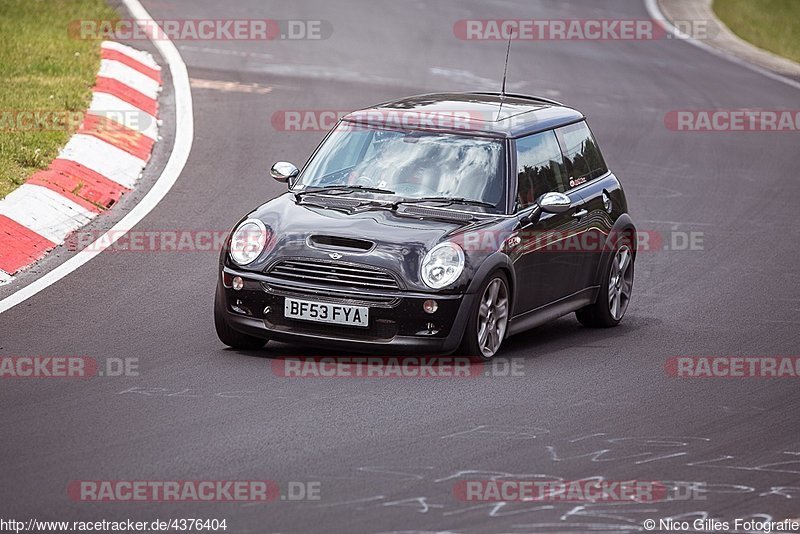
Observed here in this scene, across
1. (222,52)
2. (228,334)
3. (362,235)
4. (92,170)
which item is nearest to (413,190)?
(362,235)

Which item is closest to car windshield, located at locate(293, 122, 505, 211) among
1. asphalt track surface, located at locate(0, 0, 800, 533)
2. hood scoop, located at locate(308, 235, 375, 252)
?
hood scoop, located at locate(308, 235, 375, 252)

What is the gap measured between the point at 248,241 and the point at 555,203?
2.08 m

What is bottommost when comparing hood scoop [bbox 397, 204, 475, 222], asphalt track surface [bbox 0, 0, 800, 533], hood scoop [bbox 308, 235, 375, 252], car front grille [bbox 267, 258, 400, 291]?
asphalt track surface [bbox 0, 0, 800, 533]

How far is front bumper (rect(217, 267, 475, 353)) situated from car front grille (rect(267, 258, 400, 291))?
0.05 meters

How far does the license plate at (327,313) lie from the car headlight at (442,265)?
1.47ft

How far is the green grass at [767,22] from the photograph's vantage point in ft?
103

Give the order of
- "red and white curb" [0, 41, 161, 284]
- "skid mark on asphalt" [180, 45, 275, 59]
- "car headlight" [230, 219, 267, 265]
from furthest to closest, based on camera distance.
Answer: "skid mark on asphalt" [180, 45, 275, 59] → "red and white curb" [0, 41, 161, 284] → "car headlight" [230, 219, 267, 265]

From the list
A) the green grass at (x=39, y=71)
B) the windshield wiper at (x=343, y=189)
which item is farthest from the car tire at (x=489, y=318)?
the green grass at (x=39, y=71)

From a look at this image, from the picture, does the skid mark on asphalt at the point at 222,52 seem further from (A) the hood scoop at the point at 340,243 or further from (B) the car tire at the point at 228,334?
(A) the hood scoop at the point at 340,243

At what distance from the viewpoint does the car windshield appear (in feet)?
33.4

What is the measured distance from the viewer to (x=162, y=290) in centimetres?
1129

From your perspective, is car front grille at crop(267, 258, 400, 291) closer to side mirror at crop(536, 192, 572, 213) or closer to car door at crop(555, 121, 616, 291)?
side mirror at crop(536, 192, 572, 213)

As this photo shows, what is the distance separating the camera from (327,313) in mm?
9289

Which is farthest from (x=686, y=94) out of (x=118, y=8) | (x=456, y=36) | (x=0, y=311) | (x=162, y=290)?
(x=0, y=311)
